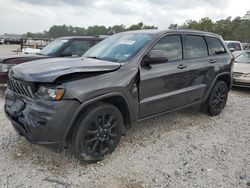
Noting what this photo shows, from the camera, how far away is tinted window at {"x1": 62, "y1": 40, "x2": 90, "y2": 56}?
7434 millimetres

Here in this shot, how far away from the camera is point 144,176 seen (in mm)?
3146

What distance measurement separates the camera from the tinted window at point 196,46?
4.63 m

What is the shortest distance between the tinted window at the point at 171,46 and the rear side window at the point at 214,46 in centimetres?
107

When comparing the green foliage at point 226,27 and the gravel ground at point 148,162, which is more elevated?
the green foliage at point 226,27

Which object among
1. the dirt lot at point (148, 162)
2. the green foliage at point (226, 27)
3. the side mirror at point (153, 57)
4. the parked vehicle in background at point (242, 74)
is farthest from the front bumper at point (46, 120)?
the green foliage at point (226, 27)

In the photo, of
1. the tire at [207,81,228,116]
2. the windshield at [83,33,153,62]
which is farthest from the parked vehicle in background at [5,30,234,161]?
the tire at [207,81,228,116]

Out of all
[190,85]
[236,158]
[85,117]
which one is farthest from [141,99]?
[236,158]

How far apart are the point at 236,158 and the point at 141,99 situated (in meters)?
1.63

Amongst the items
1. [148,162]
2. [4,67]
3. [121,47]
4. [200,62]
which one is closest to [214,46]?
[200,62]

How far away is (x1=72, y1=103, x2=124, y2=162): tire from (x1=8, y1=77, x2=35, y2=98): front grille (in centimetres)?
67

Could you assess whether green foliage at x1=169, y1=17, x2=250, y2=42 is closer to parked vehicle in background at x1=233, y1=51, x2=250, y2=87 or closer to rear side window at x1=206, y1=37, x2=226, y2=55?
parked vehicle in background at x1=233, y1=51, x2=250, y2=87

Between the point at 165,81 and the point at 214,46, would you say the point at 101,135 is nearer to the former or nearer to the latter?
the point at 165,81

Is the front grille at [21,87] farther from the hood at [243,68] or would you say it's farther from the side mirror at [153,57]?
the hood at [243,68]

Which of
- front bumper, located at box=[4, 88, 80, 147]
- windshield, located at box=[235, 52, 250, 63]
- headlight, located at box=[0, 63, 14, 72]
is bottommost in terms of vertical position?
front bumper, located at box=[4, 88, 80, 147]
